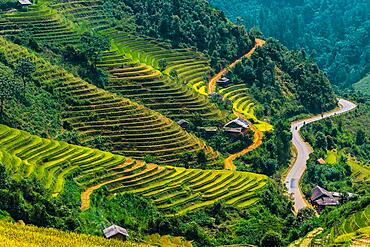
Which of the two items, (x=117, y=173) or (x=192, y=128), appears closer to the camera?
(x=117, y=173)

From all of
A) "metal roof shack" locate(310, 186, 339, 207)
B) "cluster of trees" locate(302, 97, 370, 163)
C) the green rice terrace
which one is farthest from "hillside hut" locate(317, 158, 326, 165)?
the green rice terrace

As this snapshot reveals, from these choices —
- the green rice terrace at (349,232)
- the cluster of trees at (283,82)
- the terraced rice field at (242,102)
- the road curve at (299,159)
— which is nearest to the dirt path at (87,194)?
the green rice terrace at (349,232)

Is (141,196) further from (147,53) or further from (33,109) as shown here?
(147,53)

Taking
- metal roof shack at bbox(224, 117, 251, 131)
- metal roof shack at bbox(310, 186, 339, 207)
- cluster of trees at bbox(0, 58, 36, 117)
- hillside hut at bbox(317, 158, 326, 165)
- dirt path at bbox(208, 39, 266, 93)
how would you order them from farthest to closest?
dirt path at bbox(208, 39, 266, 93), hillside hut at bbox(317, 158, 326, 165), metal roof shack at bbox(224, 117, 251, 131), metal roof shack at bbox(310, 186, 339, 207), cluster of trees at bbox(0, 58, 36, 117)

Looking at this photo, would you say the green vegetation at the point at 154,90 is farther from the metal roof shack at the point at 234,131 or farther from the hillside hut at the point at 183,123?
the metal roof shack at the point at 234,131

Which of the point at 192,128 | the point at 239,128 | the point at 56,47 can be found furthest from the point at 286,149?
the point at 56,47

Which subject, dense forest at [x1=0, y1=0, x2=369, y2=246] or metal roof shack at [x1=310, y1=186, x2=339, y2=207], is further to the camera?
metal roof shack at [x1=310, y1=186, x2=339, y2=207]

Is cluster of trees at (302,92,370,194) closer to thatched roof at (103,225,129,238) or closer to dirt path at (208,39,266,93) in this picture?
dirt path at (208,39,266,93)
